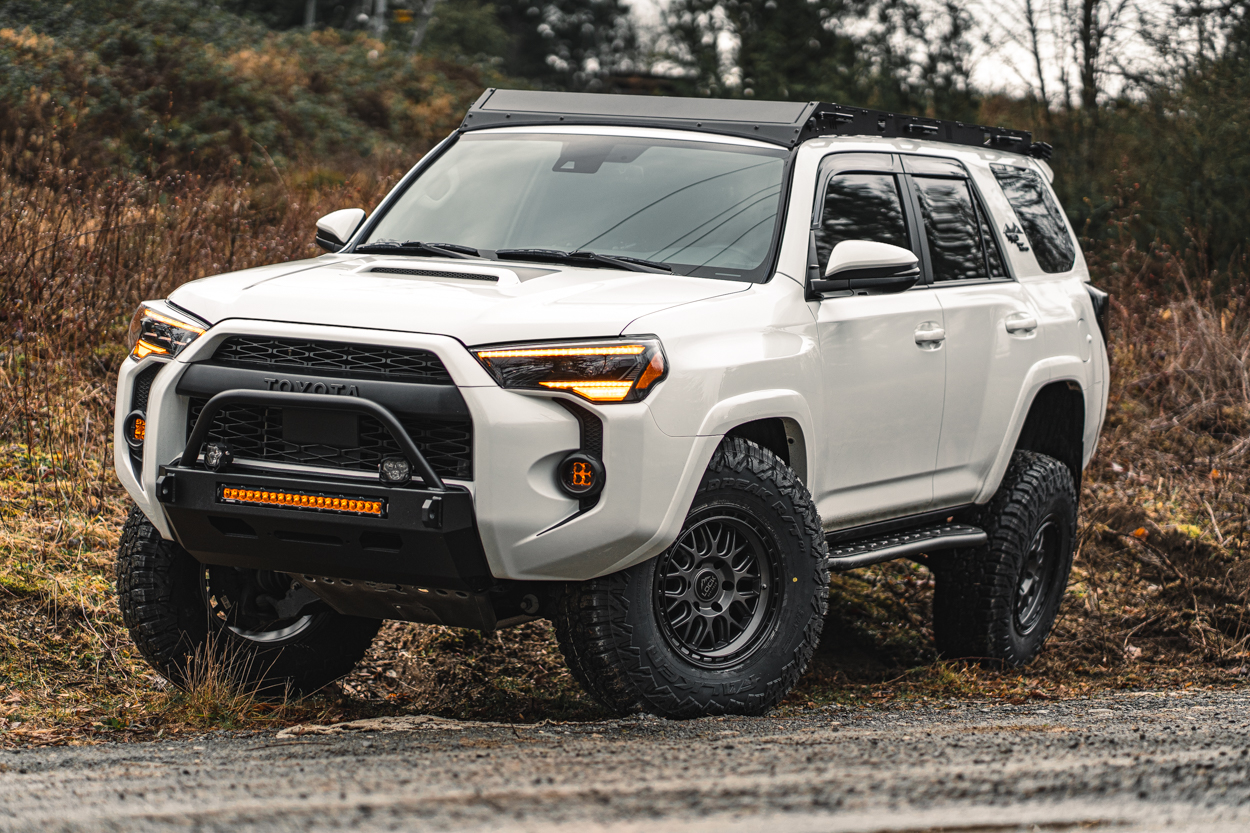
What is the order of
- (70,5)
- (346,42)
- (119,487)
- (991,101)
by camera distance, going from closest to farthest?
1. (119,487)
2. (70,5)
3. (991,101)
4. (346,42)

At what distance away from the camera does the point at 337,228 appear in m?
5.57

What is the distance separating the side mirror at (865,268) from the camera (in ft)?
15.6

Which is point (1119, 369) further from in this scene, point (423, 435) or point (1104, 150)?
point (423, 435)

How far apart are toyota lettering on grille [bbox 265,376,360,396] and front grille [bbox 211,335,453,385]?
0.04m

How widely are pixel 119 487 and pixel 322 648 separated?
97.8 inches

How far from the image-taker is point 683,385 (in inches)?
163

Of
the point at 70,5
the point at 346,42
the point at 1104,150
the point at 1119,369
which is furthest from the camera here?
the point at 346,42

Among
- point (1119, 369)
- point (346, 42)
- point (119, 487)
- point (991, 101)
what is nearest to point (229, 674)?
point (119, 487)

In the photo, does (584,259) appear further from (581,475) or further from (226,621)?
(226,621)

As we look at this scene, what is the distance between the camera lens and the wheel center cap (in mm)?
4441

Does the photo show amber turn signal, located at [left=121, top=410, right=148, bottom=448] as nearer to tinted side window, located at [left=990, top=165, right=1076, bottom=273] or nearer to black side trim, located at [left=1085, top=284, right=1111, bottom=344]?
tinted side window, located at [left=990, top=165, right=1076, bottom=273]

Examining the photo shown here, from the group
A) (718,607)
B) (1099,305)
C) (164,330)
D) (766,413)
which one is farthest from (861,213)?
(164,330)

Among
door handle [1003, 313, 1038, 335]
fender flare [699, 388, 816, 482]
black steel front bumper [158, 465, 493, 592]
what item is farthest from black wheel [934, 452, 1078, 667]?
black steel front bumper [158, 465, 493, 592]

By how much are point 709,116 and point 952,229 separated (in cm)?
128
